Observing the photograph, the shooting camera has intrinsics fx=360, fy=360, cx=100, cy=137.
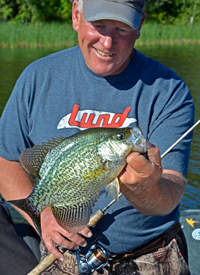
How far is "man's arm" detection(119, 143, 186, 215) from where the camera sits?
1636mm

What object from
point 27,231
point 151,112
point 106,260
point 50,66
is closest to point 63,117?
point 50,66

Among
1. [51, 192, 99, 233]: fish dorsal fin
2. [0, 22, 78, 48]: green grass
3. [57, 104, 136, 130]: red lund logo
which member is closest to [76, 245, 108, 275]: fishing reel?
[51, 192, 99, 233]: fish dorsal fin

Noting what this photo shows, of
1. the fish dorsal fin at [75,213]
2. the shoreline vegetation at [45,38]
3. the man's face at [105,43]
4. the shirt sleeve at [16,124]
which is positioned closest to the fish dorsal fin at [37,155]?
the fish dorsal fin at [75,213]

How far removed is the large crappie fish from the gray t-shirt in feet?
1.37

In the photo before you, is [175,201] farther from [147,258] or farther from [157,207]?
[147,258]

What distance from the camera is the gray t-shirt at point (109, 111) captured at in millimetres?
2229

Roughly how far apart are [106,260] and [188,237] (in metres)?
1.03

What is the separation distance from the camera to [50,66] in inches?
95.5

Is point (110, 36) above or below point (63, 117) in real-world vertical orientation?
above

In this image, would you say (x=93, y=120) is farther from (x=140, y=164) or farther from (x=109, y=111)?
(x=140, y=164)

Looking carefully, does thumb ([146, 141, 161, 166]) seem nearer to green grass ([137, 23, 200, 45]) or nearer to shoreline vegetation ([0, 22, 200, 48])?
shoreline vegetation ([0, 22, 200, 48])

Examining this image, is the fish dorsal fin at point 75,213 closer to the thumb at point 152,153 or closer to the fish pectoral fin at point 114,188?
the fish pectoral fin at point 114,188

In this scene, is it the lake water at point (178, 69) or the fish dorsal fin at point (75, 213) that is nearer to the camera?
the fish dorsal fin at point (75, 213)

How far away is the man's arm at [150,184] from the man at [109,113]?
0.08 metres
